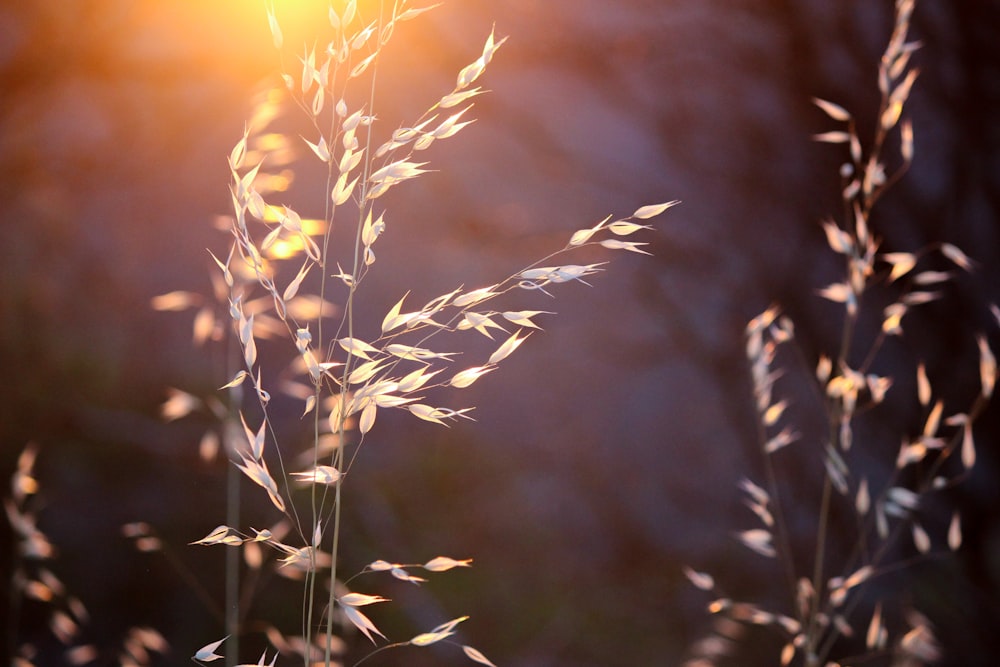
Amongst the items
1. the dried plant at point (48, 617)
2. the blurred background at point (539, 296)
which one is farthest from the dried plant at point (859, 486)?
the dried plant at point (48, 617)

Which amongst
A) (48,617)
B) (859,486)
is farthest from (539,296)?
(48,617)

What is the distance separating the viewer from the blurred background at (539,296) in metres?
0.80

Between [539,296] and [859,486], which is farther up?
[539,296]

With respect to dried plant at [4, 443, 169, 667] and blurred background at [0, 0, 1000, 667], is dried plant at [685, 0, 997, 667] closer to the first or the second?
blurred background at [0, 0, 1000, 667]

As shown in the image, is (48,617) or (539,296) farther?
(539,296)

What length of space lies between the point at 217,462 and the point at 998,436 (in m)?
0.82

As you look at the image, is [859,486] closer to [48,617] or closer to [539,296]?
[539,296]

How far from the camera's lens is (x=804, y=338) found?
903 millimetres

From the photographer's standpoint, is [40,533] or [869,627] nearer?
[40,533]

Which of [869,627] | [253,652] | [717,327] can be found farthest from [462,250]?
[869,627]

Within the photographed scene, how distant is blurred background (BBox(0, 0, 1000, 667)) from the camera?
0.80m

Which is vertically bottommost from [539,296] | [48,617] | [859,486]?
[859,486]

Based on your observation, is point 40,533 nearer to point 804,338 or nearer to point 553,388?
point 553,388

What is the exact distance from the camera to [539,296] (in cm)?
92
